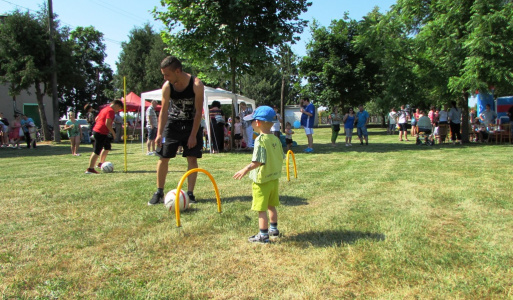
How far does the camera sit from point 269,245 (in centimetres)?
373

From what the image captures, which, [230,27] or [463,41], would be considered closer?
[230,27]

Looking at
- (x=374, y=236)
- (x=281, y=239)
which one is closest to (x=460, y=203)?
(x=374, y=236)

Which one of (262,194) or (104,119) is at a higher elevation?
(104,119)

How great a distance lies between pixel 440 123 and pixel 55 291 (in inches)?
686

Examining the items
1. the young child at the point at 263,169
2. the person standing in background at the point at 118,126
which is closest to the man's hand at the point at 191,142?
the young child at the point at 263,169

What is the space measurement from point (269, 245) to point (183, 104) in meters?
2.58

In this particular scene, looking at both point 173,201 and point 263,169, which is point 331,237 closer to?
point 263,169

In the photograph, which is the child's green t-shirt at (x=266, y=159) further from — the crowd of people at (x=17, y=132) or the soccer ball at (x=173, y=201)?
the crowd of people at (x=17, y=132)

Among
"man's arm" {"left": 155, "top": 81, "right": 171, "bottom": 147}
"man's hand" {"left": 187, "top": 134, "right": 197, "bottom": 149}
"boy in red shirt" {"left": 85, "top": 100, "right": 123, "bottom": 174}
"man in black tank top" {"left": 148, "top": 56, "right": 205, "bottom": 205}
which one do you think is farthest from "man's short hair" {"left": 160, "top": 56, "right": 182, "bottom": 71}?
"boy in red shirt" {"left": 85, "top": 100, "right": 123, "bottom": 174}

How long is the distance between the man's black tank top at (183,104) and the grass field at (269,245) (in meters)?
1.33

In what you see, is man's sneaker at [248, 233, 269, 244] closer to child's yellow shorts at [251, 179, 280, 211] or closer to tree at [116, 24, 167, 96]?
child's yellow shorts at [251, 179, 280, 211]

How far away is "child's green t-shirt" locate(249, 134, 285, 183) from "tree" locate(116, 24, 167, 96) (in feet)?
119

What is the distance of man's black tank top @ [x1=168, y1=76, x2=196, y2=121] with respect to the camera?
5.26 m

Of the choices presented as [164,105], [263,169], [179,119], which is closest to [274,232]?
[263,169]
